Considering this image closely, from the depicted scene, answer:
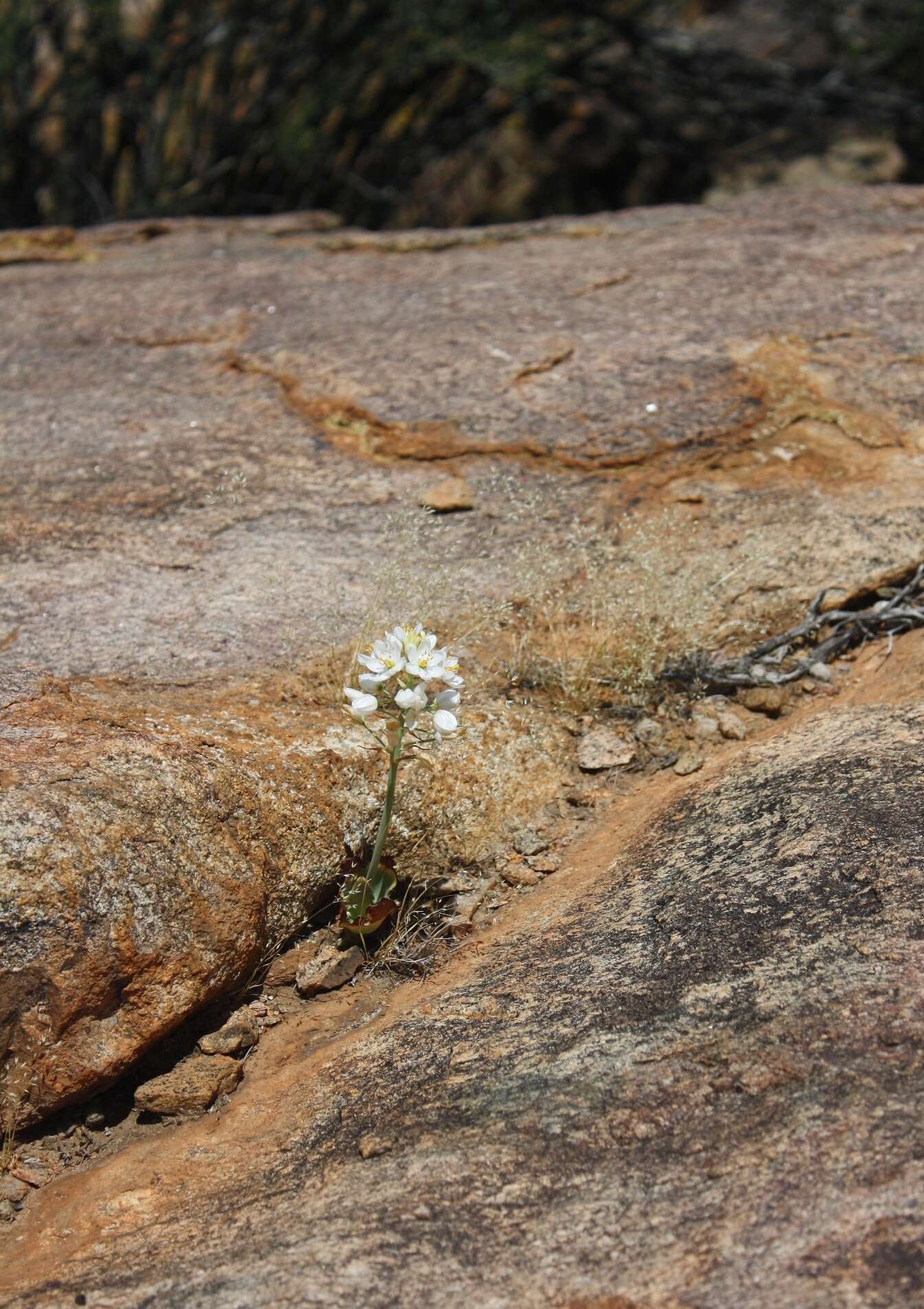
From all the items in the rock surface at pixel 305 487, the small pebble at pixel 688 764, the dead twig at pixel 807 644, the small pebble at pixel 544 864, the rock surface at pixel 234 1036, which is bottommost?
the rock surface at pixel 234 1036

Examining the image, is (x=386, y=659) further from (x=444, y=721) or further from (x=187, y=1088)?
(x=187, y=1088)

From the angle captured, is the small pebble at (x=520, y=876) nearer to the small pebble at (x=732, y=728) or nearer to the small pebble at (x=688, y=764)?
the small pebble at (x=688, y=764)

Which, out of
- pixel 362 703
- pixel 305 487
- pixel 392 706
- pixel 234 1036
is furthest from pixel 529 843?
pixel 305 487

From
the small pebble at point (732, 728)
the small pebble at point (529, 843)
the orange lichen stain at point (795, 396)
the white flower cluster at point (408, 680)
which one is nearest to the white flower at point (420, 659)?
the white flower cluster at point (408, 680)

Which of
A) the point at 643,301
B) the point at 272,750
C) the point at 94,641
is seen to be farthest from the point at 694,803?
the point at 643,301

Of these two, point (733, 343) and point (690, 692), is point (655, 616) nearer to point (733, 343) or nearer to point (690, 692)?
point (690, 692)

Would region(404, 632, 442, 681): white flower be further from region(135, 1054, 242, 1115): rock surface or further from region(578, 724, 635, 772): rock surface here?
region(135, 1054, 242, 1115): rock surface

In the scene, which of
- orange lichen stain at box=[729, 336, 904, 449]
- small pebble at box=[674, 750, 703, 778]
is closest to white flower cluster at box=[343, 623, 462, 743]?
small pebble at box=[674, 750, 703, 778]
